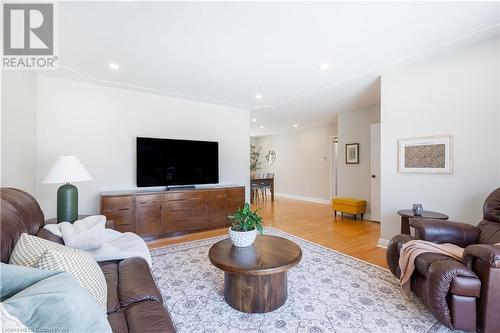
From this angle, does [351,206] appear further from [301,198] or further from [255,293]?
[255,293]

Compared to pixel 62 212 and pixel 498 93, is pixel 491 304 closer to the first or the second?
pixel 498 93

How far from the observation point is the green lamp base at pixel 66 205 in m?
2.38

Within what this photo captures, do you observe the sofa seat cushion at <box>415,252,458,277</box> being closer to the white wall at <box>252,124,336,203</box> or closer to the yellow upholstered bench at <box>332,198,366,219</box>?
the yellow upholstered bench at <box>332,198,366,219</box>

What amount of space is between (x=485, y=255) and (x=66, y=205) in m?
3.59

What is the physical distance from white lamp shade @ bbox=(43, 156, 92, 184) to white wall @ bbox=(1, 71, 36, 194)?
14.7 inches

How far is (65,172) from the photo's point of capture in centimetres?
236

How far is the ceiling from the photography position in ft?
6.45

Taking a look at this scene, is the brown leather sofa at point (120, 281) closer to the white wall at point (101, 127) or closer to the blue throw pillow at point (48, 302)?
the blue throw pillow at point (48, 302)

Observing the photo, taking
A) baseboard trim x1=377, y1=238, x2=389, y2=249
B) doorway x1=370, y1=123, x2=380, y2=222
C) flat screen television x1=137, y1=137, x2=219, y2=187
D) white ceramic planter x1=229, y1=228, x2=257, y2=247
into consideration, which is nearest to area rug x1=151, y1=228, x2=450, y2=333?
white ceramic planter x1=229, y1=228, x2=257, y2=247

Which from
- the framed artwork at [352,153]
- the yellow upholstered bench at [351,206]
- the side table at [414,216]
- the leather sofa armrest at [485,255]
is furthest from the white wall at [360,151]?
the leather sofa armrest at [485,255]

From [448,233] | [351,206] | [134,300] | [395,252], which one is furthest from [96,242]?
[351,206]

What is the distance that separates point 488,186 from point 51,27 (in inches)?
186

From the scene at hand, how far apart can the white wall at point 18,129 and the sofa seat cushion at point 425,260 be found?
12.4 feet

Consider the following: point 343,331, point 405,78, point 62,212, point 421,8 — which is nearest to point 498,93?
point 405,78
